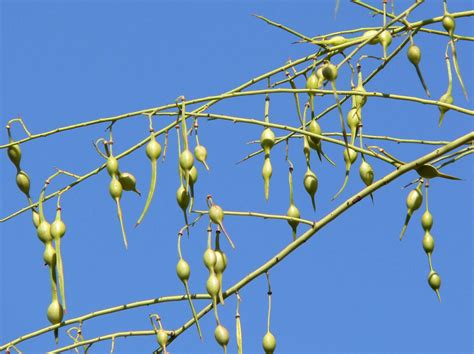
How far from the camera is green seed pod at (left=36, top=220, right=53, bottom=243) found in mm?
2461

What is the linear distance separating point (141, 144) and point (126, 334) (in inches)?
18.9

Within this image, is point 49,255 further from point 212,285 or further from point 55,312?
point 212,285

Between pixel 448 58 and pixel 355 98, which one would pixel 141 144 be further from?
pixel 448 58

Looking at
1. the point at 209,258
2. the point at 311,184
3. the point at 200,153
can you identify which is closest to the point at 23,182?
the point at 200,153

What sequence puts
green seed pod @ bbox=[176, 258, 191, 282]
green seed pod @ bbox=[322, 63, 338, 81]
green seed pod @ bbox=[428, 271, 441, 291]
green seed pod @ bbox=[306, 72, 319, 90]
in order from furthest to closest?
green seed pod @ bbox=[428, 271, 441, 291]
green seed pod @ bbox=[306, 72, 319, 90]
green seed pod @ bbox=[176, 258, 191, 282]
green seed pod @ bbox=[322, 63, 338, 81]

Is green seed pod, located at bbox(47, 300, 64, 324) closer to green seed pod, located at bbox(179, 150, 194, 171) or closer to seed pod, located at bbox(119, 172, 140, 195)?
seed pod, located at bbox(119, 172, 140, 195)

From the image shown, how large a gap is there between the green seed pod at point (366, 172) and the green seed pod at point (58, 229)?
75 cm

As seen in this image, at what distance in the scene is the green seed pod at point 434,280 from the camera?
2766mm

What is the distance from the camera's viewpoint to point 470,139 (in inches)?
91.0

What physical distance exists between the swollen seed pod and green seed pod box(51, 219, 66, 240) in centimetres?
51

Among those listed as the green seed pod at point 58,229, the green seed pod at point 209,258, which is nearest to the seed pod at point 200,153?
the green seed pod at point 209,258

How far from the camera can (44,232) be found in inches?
97.0

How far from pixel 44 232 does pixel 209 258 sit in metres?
0.42

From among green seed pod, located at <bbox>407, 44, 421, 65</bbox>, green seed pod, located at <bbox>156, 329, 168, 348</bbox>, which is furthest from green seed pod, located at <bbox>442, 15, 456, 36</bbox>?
green seed pod, located at <bbox>156, 329, 168, 348</bbox>
